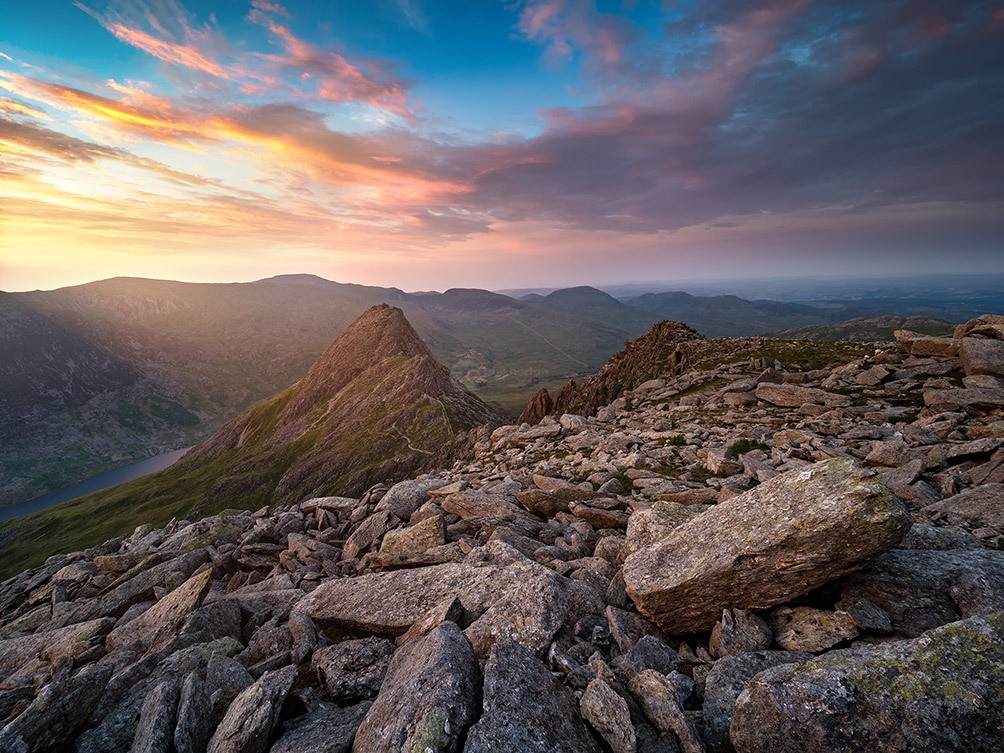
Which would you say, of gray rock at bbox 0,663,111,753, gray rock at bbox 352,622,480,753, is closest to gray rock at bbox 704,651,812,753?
gray rock at bbox 352,622,480,753

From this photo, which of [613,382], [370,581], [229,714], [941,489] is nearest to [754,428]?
[941,489]

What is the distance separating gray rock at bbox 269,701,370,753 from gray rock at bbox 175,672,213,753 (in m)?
1.93

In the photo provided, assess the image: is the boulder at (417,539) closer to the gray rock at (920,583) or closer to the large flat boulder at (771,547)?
the large flat boulder at (771,547)

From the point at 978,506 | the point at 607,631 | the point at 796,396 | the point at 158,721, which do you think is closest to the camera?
the point at 158,721

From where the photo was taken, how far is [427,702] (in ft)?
24.2

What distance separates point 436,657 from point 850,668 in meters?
7.38

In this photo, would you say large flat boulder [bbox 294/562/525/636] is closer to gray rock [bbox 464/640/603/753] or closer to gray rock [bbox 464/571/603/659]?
gray rock [bbox 464/571/603/659]

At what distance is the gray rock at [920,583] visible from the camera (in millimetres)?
8297

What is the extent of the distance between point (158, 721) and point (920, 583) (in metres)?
17.0

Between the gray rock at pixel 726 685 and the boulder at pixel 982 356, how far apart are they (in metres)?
31.7

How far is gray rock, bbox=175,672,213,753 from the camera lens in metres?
8.77

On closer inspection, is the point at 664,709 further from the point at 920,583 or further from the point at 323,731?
the point at 323,731

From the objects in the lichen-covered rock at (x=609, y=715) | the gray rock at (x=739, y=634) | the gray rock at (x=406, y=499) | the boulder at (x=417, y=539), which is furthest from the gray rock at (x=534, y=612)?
the gray rock at (x=406, y=499)

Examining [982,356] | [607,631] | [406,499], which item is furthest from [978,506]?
[406,499]
